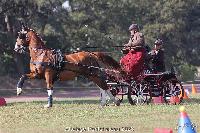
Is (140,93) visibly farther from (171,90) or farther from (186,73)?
(186,73)

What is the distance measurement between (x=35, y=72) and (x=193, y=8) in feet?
186

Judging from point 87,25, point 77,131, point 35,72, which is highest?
point 87,25

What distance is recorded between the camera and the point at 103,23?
56.8 meters

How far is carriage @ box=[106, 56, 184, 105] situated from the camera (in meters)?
18.5

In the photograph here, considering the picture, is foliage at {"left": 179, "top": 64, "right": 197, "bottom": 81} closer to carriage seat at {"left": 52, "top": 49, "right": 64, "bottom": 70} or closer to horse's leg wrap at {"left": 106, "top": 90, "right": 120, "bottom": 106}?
horse's leg wrap at {"left": 106, "top": 90, "right": 120, "bottom": 106}

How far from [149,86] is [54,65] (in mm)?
3474

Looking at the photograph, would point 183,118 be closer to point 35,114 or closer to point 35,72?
point 35,114

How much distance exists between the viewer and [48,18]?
47.6 m

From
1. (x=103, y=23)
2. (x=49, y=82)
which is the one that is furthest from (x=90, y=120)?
(x=103, y=23)

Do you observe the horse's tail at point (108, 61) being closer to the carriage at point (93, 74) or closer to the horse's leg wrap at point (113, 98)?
the carriage at point (93, 74)

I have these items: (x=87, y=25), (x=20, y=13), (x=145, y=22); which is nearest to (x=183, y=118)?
(x=20, y=13)

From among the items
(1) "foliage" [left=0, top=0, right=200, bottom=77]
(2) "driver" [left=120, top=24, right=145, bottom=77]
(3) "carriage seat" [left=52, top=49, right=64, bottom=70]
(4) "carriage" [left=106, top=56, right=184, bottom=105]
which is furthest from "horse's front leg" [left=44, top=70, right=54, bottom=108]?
(1) "foliage" [left=0, top=0, right=200, bottom=77]

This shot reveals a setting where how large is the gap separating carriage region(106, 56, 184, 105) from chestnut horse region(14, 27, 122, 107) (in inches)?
22.2

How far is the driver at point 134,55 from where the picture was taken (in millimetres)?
18016
